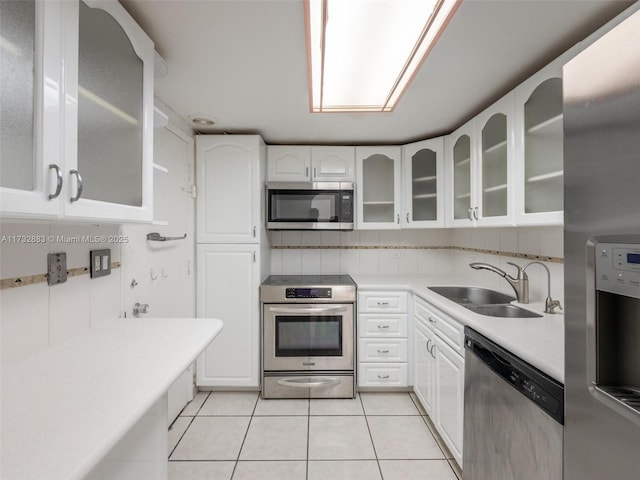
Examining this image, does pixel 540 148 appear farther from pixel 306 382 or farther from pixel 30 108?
pixel 306 382

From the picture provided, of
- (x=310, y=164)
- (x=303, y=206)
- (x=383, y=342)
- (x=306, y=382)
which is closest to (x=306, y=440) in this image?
(x=306, y=382)

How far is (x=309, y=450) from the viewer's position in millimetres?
1784

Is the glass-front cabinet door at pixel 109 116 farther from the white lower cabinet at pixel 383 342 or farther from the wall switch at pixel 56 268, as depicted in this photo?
the white lower cabinet at pixel 383 342

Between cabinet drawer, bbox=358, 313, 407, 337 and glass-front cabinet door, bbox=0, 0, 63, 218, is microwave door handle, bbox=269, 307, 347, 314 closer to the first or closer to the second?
cabinet drawer, bbox=358, 313, 407, 337

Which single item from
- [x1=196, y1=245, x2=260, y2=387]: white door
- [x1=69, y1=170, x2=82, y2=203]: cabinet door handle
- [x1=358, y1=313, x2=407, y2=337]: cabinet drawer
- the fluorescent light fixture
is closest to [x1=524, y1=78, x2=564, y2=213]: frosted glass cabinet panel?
the fluorescent light fixture

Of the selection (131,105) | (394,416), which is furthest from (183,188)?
(394,416)

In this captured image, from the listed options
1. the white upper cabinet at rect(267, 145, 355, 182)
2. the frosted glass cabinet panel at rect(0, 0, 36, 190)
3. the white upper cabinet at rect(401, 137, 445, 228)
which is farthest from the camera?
the white upper cabinet at rect(267, 145, 355, 182)

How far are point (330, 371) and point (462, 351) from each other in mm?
1147

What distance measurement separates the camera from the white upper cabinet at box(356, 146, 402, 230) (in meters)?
2.67

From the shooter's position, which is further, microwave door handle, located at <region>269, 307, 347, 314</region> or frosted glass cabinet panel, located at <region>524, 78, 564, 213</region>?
microwave door handle, located at <region>269, 307, 347, 314</region>

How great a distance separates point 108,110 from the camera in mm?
979

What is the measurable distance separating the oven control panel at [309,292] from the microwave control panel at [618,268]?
5.93 ft

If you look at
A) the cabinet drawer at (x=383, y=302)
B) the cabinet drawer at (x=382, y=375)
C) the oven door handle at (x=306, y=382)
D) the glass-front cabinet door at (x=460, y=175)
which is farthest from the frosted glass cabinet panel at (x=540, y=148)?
the oven door handle at (x=306, y=382)

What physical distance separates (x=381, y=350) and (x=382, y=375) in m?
0.20
